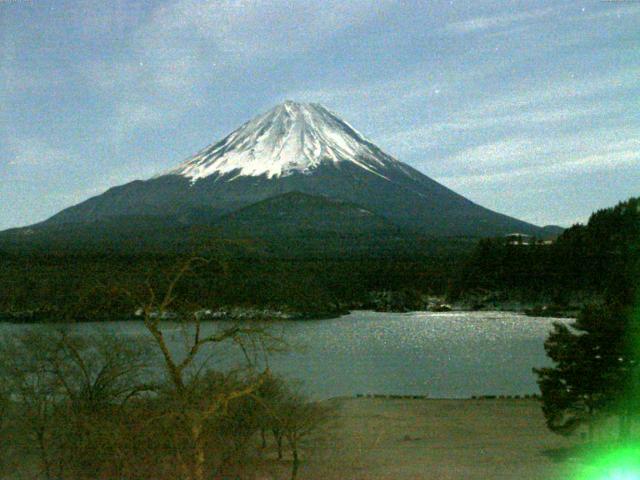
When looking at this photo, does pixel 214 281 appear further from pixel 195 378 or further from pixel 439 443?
pixel 195 378

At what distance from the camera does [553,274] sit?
5638 cm

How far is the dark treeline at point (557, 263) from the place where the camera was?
48491 millimetres

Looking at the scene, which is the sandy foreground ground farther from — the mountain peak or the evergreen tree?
the mountain peak

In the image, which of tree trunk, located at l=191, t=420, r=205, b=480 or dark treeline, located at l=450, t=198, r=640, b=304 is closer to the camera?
tree trunk, located at l=191, t=420, r=205, b=480

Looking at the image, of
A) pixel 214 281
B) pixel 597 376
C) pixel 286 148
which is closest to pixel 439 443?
pixel 597 376

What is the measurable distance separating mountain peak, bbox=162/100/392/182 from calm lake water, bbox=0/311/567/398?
6770 centimetres

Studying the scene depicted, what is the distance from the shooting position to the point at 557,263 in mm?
55750

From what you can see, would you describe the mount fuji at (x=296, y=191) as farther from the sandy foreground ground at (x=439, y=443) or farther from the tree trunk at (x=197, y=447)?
the tree trunk at (x=197, y=447)

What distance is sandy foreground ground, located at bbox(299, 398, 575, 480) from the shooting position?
11.7 m

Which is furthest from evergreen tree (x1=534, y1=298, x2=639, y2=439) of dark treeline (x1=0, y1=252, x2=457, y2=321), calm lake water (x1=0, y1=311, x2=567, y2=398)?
dark treeline (x1=0, y1=252, x2=457, y2=321)

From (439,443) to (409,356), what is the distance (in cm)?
1488

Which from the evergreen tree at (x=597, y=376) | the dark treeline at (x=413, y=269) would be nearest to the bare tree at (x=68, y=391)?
the evergreen tree at (x=597, y=376)

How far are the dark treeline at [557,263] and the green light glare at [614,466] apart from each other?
35.7 m

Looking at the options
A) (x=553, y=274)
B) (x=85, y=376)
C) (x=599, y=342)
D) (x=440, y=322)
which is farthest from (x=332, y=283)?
(x=85, y=376)
